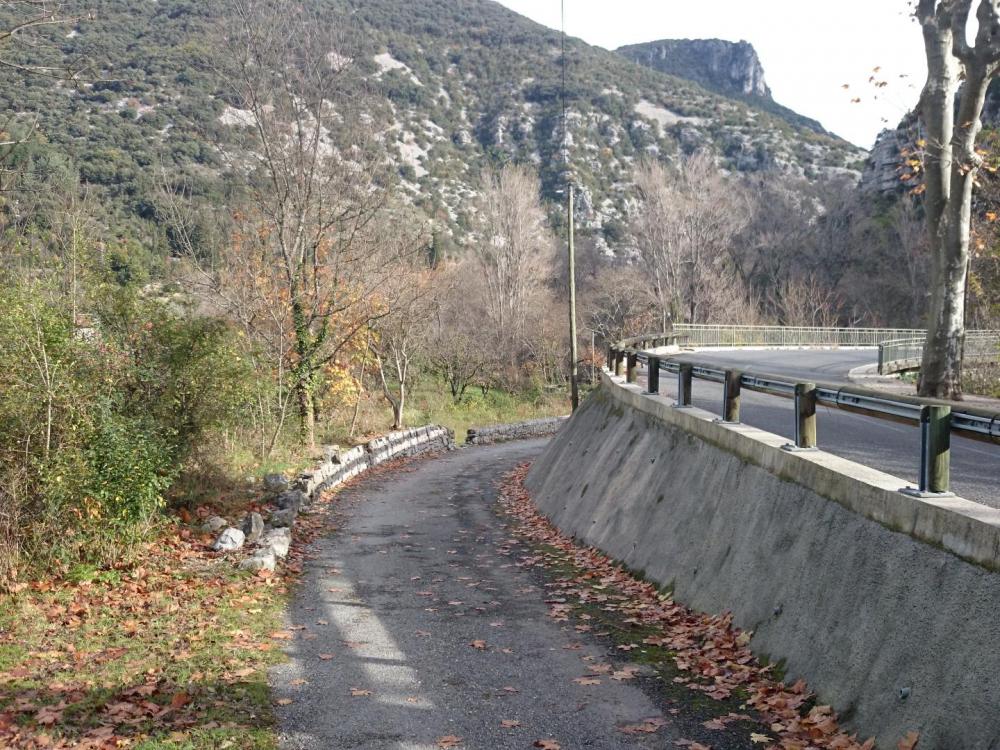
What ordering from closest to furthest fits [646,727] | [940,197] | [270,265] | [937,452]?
[937,452] → [646,727] → [940,197] → [270,265]

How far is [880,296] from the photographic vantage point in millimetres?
67625

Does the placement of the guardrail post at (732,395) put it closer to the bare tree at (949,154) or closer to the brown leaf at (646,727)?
the brown leaf at (646,727)

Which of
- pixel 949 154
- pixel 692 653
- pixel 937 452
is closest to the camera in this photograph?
pixel 937 452

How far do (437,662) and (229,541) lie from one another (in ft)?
20.1

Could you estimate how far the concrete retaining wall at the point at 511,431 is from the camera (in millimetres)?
39562

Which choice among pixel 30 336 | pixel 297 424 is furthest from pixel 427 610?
pixel 297 424

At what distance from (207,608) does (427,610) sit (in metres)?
2.44

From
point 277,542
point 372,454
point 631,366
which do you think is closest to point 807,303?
point 372,454

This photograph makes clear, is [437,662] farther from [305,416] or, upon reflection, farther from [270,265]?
[270,265]

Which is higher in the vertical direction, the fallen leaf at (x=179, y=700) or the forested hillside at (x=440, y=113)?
the forested hillside at (x=440, y=113)

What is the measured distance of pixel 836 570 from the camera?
6090 millimetres

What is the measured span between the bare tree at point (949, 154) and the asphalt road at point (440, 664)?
34.3 ft

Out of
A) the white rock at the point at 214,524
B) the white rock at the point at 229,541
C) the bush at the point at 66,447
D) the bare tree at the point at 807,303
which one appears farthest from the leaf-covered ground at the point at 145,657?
the bare tree at the point at 807,303

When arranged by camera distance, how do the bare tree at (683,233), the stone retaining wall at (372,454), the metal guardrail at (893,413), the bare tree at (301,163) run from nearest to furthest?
the metal guardrail at (893,413) → the stone retaining wall at (372,454) → the bare tree at (301,163) → the bare tree at (683,233)
